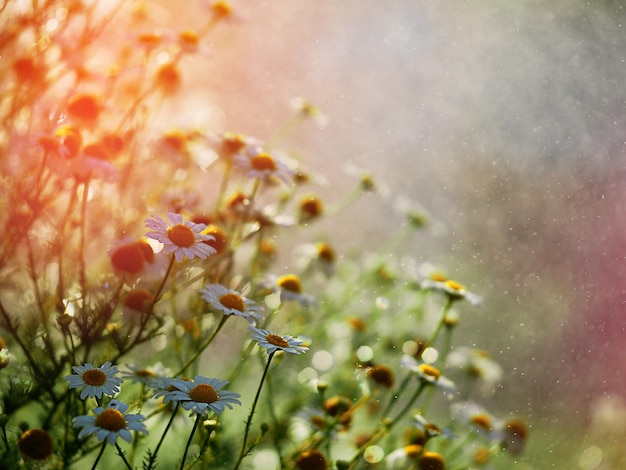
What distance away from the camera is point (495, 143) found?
225cm

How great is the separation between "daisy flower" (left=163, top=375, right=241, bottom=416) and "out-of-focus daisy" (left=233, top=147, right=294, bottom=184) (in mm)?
419

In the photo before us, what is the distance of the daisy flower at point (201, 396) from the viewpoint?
717 millimetres

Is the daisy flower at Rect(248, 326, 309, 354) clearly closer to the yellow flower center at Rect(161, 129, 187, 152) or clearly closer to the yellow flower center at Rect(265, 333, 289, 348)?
the yellow flower center at Rect(265, 333, 289, 348)

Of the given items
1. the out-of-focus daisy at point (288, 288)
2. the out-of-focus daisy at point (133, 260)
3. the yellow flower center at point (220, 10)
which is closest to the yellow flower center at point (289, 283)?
the out-of-focus daisy at point (288, 288)

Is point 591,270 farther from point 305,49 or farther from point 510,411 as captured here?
point 305,49

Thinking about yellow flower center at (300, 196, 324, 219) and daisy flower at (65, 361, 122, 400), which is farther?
yellow flower center at (300, 196, 324, 219)

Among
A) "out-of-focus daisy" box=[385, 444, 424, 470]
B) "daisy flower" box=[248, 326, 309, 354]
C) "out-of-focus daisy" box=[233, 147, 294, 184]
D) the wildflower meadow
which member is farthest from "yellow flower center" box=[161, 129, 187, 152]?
"out-of-focus daisy" box=[385, 444, 424, 470]

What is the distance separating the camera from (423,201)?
257cm

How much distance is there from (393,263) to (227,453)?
24.7 inches

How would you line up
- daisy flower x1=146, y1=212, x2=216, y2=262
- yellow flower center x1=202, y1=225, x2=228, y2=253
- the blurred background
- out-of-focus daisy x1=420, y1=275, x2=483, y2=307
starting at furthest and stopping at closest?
the blurred background → out-of-focus daisy x1=420, y1=275, x2=483, y2=307 → yellow flower center x1=202, y1=225, x2=228, y2=253 → daisy flower x1=146, y1=212, x2=216, y2=262

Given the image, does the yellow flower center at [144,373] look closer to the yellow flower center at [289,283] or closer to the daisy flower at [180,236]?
the daisy flower at [180,236]

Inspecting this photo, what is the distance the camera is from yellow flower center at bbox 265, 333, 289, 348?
0.80 meters

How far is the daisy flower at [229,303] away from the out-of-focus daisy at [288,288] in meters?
0.22

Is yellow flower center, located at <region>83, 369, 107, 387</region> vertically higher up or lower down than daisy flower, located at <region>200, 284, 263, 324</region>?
lower down
